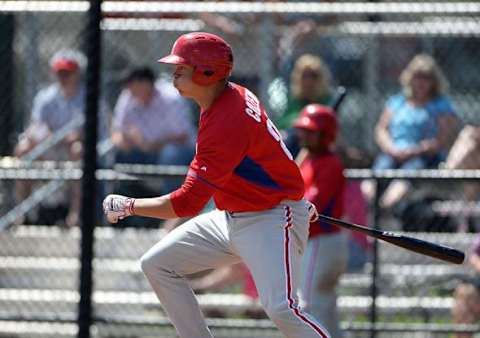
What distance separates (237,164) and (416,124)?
3220mm

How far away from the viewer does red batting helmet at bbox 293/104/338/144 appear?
714cm

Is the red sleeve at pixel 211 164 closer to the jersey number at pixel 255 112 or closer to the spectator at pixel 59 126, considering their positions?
the jersey number at pixel 255 112

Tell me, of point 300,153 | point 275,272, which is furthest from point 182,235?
point 300,153

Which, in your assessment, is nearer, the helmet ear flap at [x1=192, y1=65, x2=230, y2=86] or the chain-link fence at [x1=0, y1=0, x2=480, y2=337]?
the helmet ear flap at [x1=192, y1=65, x2=230, y2=86]

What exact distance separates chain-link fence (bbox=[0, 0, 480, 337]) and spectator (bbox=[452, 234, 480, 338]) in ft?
0.54

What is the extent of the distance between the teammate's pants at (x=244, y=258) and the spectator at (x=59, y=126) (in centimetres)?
276

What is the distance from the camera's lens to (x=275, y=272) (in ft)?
18.0

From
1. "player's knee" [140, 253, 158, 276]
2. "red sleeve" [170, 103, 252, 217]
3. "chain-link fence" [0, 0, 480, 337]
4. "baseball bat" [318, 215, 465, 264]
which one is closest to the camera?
"red sleeve" [170, 103, 252, 217]

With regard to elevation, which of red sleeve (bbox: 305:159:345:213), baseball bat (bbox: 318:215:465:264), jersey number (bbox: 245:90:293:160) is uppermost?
jersey number (bbox: 245:90:293:160)

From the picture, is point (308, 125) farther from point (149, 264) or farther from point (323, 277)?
point (149, 264)

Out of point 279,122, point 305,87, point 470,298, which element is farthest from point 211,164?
point 305,87

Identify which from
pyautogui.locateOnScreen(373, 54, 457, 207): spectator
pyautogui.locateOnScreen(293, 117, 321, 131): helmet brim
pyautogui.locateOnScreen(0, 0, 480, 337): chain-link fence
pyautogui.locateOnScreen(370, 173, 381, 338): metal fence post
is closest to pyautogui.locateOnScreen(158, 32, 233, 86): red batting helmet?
pyautogui.locateOnScreen(293, 117, 321, 131): helmet brim

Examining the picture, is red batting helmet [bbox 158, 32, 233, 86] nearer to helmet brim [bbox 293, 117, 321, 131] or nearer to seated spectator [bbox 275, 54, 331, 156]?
helmet brim [bbox 293, 117, 321, 131]

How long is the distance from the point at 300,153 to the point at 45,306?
2.25 metres
